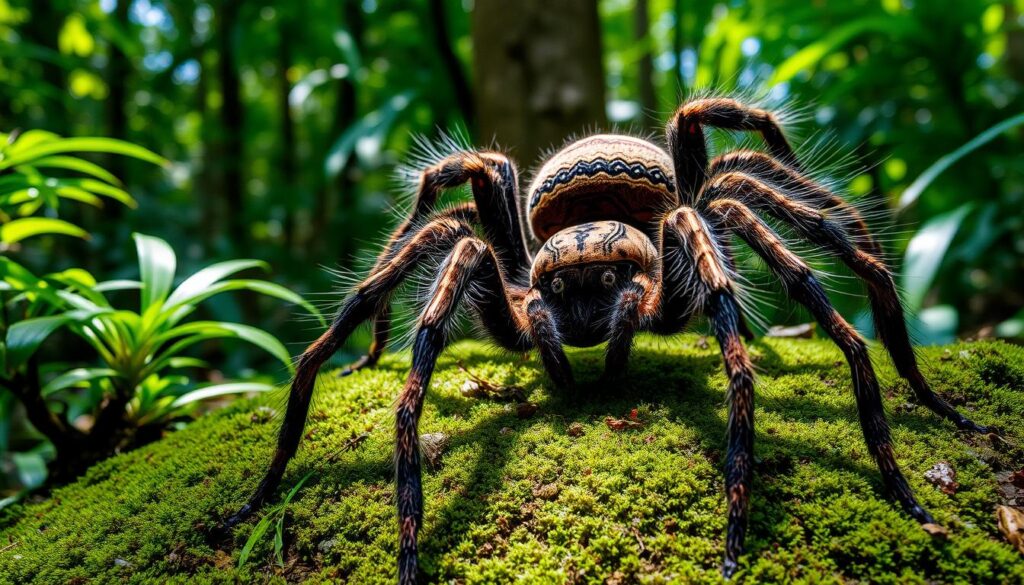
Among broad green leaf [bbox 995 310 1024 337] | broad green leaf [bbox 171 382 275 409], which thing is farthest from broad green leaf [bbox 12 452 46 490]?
broad green leaf [bbox 995 310 1024 337]

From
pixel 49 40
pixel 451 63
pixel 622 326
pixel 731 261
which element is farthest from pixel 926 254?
pixel 49 40

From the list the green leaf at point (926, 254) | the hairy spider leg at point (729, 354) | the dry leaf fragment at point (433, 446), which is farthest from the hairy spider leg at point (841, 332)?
the green leaf at point (926, 254)

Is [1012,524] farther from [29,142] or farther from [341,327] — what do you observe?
[29,142]

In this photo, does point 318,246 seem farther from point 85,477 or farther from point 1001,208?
point 1001,208

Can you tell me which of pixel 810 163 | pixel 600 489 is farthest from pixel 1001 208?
pixel 600 489

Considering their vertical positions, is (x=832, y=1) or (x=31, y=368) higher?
(x=832, y=1)

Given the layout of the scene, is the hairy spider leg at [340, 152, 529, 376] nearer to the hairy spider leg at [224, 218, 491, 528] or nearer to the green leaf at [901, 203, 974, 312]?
the hairy spider leg at [224, 218, 491, 528]
